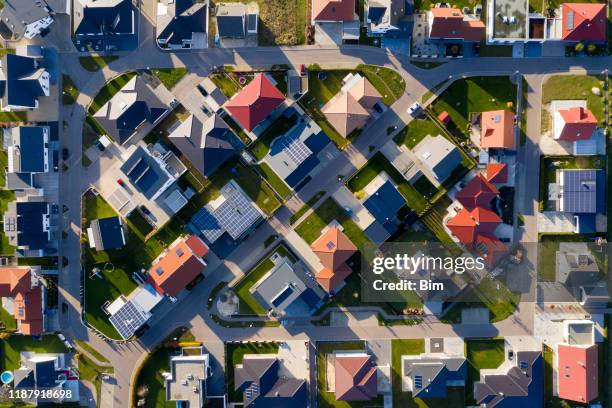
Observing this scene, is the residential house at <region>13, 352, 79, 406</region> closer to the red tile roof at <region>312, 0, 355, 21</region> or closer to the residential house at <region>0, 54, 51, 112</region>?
the residential house at <region>0, 54, 51, 112</region>

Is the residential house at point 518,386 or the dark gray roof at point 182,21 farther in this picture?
the residential house at point 518,386

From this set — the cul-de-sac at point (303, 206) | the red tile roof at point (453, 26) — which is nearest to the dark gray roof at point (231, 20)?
the cul-de-sac at point (303, 206)

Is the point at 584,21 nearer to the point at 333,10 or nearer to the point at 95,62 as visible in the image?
the point at 333,10

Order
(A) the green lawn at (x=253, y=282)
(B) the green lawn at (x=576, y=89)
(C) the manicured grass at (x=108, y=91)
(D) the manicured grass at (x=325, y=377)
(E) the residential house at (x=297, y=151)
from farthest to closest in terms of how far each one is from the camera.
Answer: (D) the manicured grass at (x=325, y=377)
(A) the green lawn at (x=253, y=282)
(C) the manicured grass at (x=108, y=91)
(B) the green lawn at (x=576, y=89)
(E) the residential house at (x=297, y=151)

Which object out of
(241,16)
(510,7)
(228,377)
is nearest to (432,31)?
(510,7)

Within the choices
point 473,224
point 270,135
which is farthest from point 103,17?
point 473,224

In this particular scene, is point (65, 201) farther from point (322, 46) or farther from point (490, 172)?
point (490, 172)

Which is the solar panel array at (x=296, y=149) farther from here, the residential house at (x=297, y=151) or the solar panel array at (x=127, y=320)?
the solar panel array at (x=127, y=320)
